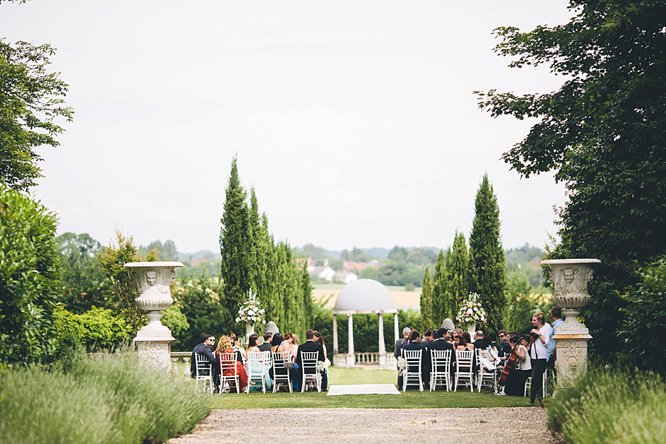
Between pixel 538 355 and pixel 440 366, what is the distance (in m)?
3.68

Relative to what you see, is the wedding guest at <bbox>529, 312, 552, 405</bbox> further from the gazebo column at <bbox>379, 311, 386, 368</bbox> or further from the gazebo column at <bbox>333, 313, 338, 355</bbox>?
the gazebo column at <bbox>333, 313, 338, 355</bbox>

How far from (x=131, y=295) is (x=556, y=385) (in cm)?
1838

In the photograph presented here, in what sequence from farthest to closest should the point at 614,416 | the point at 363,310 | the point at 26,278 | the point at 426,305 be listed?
the point at 426,305
the point at 363,310
the point at 26,278
the point at 614,416

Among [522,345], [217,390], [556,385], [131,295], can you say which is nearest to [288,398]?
[217,390]

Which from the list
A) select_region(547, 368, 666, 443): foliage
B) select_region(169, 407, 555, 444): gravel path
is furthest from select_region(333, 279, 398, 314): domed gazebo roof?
select_region(547, 368, 666, 443): foliage

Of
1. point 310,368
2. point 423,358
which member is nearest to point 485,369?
point 423,358

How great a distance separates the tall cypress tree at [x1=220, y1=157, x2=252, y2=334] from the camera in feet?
99.8

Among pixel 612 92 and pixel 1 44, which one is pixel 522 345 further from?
pixel 1 44

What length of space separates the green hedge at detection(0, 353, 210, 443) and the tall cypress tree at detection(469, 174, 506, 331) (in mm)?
18683

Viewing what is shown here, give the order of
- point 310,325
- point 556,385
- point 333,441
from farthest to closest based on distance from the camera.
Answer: point 310,325 < point 556,385 < point 333,441

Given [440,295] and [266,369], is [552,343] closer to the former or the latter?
[266,369]

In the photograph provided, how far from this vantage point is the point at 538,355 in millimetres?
15898

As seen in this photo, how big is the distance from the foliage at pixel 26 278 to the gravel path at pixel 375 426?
228 centimetres

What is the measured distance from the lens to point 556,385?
44.9 feet
